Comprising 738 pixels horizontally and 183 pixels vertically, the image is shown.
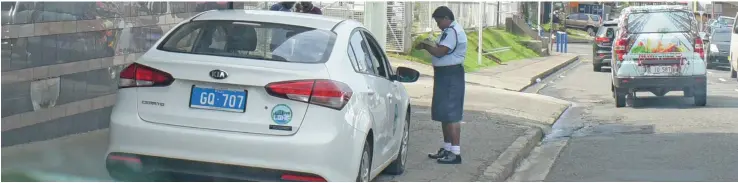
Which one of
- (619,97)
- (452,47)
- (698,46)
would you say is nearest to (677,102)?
(619,97)

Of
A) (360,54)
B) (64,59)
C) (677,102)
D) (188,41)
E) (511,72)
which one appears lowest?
(511,72)

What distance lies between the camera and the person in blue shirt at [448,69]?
8.87m

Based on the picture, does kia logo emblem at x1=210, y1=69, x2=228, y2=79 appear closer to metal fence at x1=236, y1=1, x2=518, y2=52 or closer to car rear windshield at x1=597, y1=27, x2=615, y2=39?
metal fence at x1=236, y1=1, x2=518, y2=52

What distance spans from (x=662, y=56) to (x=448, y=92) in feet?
28.1

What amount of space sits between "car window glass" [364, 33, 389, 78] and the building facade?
8.11 feet

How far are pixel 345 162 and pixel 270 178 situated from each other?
1.47ft

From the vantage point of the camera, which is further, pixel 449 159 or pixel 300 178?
pixel 449 159

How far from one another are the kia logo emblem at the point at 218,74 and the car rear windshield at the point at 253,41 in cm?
31

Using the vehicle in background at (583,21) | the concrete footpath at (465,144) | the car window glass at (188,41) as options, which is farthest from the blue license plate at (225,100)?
the vehicle in background at (583,21)

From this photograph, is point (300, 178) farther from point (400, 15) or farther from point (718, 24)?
point (718, 24)

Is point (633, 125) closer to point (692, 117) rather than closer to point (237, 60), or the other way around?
point (692, 117)

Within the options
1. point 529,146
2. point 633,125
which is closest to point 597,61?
point 633,125

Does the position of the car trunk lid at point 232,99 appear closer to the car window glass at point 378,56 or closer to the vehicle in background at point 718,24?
the car window glass at point 378,56

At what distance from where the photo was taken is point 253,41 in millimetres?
6809
